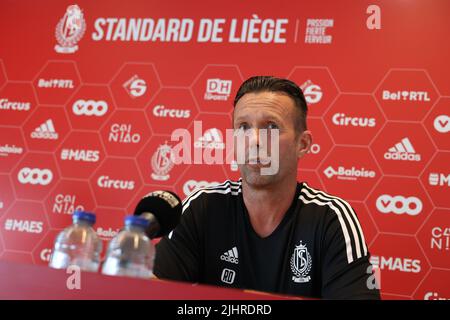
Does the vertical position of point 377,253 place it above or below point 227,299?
above

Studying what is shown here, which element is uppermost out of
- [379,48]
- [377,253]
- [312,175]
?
[379,48]

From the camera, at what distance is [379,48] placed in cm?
232

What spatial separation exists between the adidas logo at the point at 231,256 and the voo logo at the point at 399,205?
1.13 m

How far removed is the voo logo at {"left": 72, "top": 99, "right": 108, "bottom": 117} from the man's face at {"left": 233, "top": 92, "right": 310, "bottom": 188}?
1389mm

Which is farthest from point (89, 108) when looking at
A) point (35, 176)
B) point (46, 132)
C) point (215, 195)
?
point (215, 195)

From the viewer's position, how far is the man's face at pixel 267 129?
1.31m

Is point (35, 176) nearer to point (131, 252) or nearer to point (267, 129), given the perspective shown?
point (267, 129)

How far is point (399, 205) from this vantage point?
216 cm

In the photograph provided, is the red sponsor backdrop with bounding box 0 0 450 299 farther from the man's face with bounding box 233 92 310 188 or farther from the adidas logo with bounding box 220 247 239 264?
the adidas logo with bounding box 220 247 239 264

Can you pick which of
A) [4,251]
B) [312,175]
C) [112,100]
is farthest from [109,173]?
[312,175]

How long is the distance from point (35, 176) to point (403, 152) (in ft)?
6.46

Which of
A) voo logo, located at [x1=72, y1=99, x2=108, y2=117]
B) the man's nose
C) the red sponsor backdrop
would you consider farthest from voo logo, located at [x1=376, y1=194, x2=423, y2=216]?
voo logo, located at [x1=72, y1=99, x2=108, y2=117]

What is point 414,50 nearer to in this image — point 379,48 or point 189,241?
point 379,48
